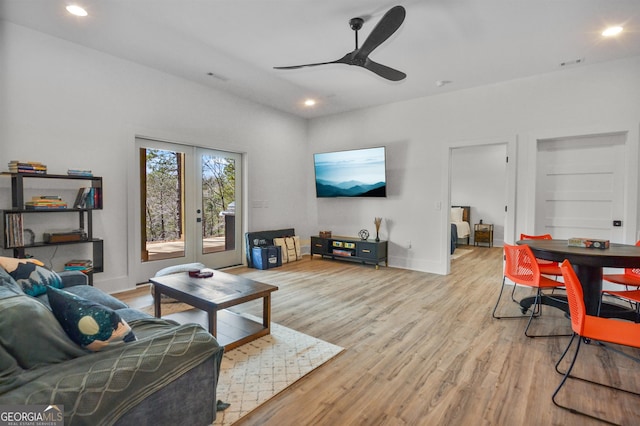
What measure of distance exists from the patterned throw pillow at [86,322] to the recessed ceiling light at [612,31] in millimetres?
4858

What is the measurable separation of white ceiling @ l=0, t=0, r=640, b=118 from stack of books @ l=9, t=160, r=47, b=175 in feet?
4.74

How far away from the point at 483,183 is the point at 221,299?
26.3 feet

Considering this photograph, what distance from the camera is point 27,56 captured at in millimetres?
3342

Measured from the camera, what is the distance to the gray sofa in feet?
3.61

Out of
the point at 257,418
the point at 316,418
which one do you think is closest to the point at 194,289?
the point at 257,418

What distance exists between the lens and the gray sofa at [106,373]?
1.10 meters

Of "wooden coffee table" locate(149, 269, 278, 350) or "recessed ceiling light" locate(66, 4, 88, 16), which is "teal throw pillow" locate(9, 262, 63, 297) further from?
"recessed ceiling light" locate(66, 4, 88, 16)

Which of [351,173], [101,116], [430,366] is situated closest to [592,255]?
[430,366]

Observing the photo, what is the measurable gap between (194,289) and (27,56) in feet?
10.3

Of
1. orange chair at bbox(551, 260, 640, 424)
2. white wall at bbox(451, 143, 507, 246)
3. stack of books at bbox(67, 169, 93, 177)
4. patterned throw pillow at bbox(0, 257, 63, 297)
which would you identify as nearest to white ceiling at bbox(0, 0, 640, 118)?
stack of books at bbox(67, 169, 93, 177)

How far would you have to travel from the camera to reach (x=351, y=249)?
588 cm

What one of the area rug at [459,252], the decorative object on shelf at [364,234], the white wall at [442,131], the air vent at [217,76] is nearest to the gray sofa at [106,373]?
the air vent at [217,76]

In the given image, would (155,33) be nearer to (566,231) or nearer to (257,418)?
(257,418)

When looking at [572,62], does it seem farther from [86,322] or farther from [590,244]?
[86,322]
